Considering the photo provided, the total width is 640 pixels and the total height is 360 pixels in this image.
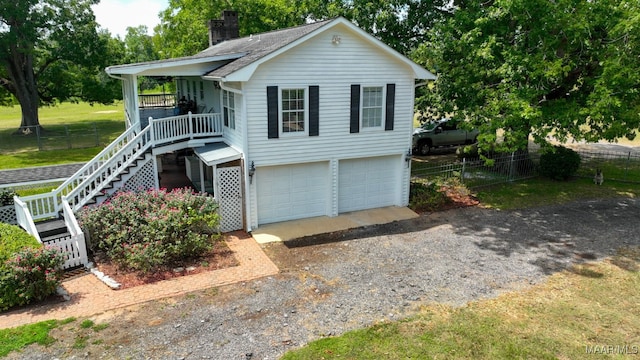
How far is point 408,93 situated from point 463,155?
8366 mm

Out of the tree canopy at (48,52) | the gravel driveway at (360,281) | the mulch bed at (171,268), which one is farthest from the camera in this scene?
the tree canopy at (48,52)

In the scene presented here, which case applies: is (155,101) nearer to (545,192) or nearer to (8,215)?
(8,215)

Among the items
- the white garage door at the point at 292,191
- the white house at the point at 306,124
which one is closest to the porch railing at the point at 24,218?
the white house at the point at 306,124

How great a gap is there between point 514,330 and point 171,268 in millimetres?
8031

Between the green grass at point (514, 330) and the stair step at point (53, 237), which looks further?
the stair step at point (53, 237)

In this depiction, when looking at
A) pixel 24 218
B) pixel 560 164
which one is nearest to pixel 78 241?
pixel 24 218

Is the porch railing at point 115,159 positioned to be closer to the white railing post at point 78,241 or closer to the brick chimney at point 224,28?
the white railing post at point 78,241

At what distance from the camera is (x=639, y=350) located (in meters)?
7.69

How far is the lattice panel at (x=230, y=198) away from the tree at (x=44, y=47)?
22442 millimetres

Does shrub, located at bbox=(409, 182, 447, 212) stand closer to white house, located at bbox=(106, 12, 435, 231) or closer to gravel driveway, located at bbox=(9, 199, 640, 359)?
white house, located at bbox=(106, 12, 435, 231)

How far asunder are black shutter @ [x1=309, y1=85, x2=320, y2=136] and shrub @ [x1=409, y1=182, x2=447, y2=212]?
483cm

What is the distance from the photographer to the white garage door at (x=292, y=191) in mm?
13883

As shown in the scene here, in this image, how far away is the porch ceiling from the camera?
42.7ft

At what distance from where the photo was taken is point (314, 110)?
534 inches
